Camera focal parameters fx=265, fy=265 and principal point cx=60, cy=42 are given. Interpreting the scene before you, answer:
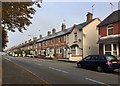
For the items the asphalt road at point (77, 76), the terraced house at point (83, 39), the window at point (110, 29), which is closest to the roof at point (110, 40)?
the window at point (110, 29)

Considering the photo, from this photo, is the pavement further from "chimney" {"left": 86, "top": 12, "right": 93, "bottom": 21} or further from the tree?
"chimney" {"left": 86, "top": 12, "right": 93, "bottom": 21}

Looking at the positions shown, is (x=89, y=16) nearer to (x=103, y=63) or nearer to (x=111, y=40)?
(x=111, y=40)

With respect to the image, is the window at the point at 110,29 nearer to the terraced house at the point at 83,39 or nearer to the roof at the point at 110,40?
the roof at the point at 110,40

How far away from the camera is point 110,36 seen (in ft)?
117

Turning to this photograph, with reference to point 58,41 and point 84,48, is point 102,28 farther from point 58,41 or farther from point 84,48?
point 58,41

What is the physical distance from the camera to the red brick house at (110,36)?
34000 mm

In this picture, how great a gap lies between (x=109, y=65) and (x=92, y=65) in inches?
92.9

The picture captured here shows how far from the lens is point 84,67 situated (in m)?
26.3

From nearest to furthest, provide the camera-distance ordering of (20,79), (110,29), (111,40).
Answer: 1. (20,79)
2. (111,40)
3. (110,29)

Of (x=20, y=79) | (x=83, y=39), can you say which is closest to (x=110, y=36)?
(x=83, y=39)

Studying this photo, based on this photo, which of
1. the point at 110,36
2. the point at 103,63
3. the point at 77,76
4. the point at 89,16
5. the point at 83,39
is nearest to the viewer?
the point at 77,76

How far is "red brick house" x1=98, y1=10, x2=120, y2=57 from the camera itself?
34000mm

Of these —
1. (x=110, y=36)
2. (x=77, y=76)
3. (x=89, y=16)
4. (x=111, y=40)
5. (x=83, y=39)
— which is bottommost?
(x=77, y=76)

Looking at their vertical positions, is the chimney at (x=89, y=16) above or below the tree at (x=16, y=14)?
above
